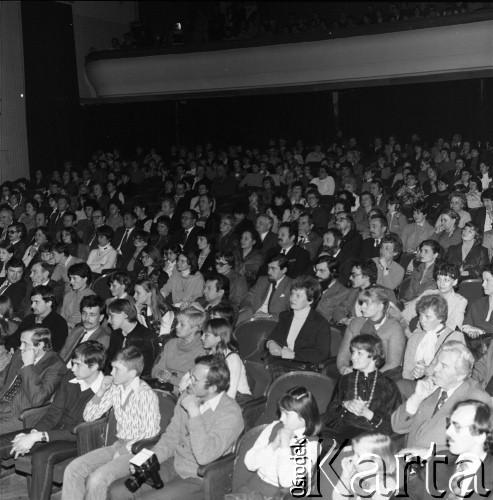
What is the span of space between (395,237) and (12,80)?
28.8 feet

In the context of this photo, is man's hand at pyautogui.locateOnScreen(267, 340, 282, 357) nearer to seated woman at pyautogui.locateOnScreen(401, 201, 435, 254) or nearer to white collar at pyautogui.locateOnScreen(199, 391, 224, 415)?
white collar at pyautogui.locateOnScreen(199, 391, 224, 415)

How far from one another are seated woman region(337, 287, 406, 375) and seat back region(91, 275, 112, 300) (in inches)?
105

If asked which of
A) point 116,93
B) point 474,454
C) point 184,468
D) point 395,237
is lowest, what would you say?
point 184,468

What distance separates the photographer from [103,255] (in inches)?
293

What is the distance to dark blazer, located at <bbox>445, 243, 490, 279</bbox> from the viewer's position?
5830 mm

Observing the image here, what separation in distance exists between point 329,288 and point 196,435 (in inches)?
95.4

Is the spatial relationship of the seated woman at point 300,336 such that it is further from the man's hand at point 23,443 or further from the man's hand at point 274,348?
the man's hand at point 23,443

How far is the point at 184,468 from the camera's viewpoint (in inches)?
140

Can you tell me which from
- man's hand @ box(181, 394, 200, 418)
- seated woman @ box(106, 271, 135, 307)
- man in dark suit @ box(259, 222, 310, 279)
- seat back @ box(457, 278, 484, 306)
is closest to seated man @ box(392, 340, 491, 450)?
man's hand @ box(181, 394, 200, 418)

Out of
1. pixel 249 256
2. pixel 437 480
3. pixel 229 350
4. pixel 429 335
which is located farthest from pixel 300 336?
pixel 249 256

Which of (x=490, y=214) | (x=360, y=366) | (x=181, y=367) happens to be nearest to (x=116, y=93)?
(x=490, y=214)

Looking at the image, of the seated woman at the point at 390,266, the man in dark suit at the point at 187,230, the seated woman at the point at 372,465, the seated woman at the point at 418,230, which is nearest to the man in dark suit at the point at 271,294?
the seated woman at the point at 390,266

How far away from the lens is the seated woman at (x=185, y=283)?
6.24 m

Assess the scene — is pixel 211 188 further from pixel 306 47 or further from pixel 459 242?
pixel 459 242
